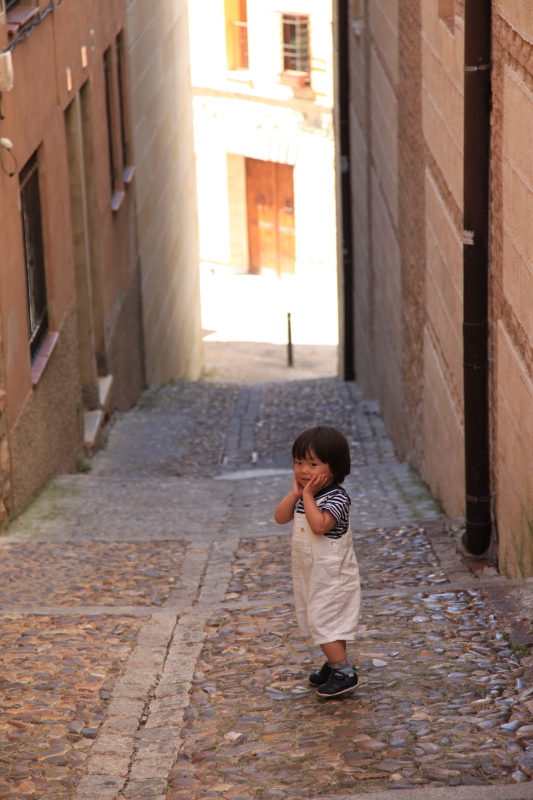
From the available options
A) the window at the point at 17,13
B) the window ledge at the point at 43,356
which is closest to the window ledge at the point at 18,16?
the window at the point at 17,13

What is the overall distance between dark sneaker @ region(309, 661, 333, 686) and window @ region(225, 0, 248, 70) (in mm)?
23385

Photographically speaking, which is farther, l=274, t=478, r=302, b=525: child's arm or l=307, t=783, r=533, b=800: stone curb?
l=274, t=478, r=302, b=525: child's arm

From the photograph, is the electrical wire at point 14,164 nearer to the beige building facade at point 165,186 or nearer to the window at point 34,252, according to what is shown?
the window at point 34,252

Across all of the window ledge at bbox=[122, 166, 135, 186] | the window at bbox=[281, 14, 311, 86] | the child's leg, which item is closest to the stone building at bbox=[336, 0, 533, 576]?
the child's leg

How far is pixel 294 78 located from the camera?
23.8m

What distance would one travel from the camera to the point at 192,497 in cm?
808

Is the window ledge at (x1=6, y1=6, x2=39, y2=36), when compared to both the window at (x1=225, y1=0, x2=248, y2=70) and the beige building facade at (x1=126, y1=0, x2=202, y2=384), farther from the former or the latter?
the window at (x1=225, y1=0, x2=248, y2=70)

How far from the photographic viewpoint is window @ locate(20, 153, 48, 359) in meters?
7.52

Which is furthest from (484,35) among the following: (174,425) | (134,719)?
(174,425)

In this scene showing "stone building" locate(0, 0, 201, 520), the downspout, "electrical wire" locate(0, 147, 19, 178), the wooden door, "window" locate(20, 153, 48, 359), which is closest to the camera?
"electrical wire" locate(0, 147, 19, 178)

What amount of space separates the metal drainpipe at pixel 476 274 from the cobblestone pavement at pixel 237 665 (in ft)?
1.10

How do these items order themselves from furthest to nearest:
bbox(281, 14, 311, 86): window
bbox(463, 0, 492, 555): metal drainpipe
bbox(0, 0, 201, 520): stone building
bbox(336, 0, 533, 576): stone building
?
→ 1. bbox(281, 14, 311, 86): window
2. bbox(0, 0, 201, 520): stone building
3. bbox(463, 0, 492, 555): metal drainpipe
4. bbox(336, 0, 533, 576): stone building

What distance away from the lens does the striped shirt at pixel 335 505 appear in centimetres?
367

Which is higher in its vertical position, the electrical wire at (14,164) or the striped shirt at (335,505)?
the electrical wire at (14,164)
